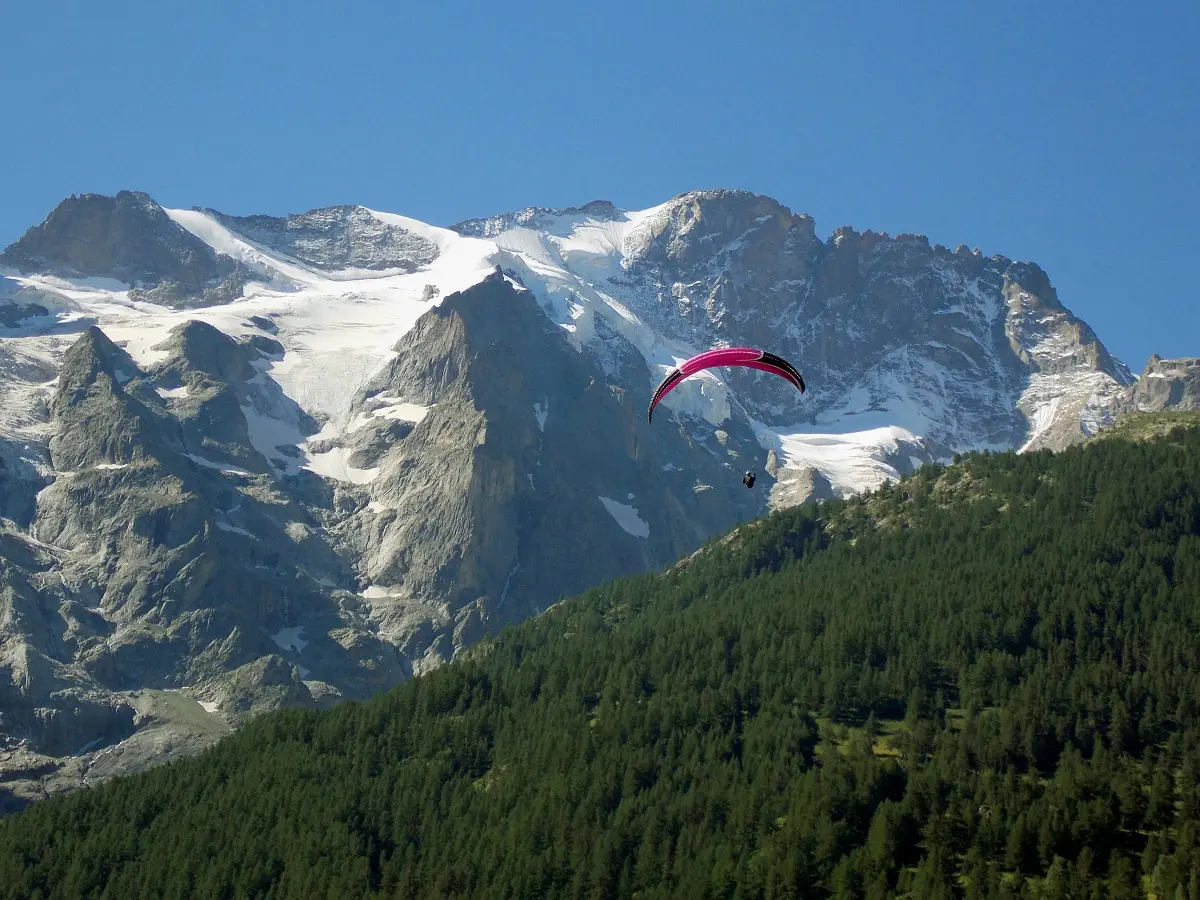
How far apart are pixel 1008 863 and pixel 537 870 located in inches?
1358

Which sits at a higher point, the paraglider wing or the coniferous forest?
the paraglider wing

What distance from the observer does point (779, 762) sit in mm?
150875

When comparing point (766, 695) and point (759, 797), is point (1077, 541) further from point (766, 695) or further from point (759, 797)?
point (759, 797)

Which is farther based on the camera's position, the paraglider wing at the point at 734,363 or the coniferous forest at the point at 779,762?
the coniferous forest at the point at 779,762

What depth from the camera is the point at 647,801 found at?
14825cm

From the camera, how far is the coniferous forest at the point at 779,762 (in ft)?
437

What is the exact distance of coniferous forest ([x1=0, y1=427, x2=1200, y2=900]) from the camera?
13325 centimetres

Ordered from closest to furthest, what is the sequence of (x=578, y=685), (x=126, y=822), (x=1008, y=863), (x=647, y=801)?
(x=1008, y=863)
(x=647, y=801)
(x=126, y=822)
(x=578, y=685)

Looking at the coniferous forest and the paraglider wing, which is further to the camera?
the coniferous forest

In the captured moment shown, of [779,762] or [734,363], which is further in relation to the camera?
[779,762]

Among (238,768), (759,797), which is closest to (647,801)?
(759,797)

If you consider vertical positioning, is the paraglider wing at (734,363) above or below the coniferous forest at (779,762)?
above

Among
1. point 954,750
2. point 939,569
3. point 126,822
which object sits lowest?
point 126,822

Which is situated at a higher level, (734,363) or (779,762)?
(734,363)
